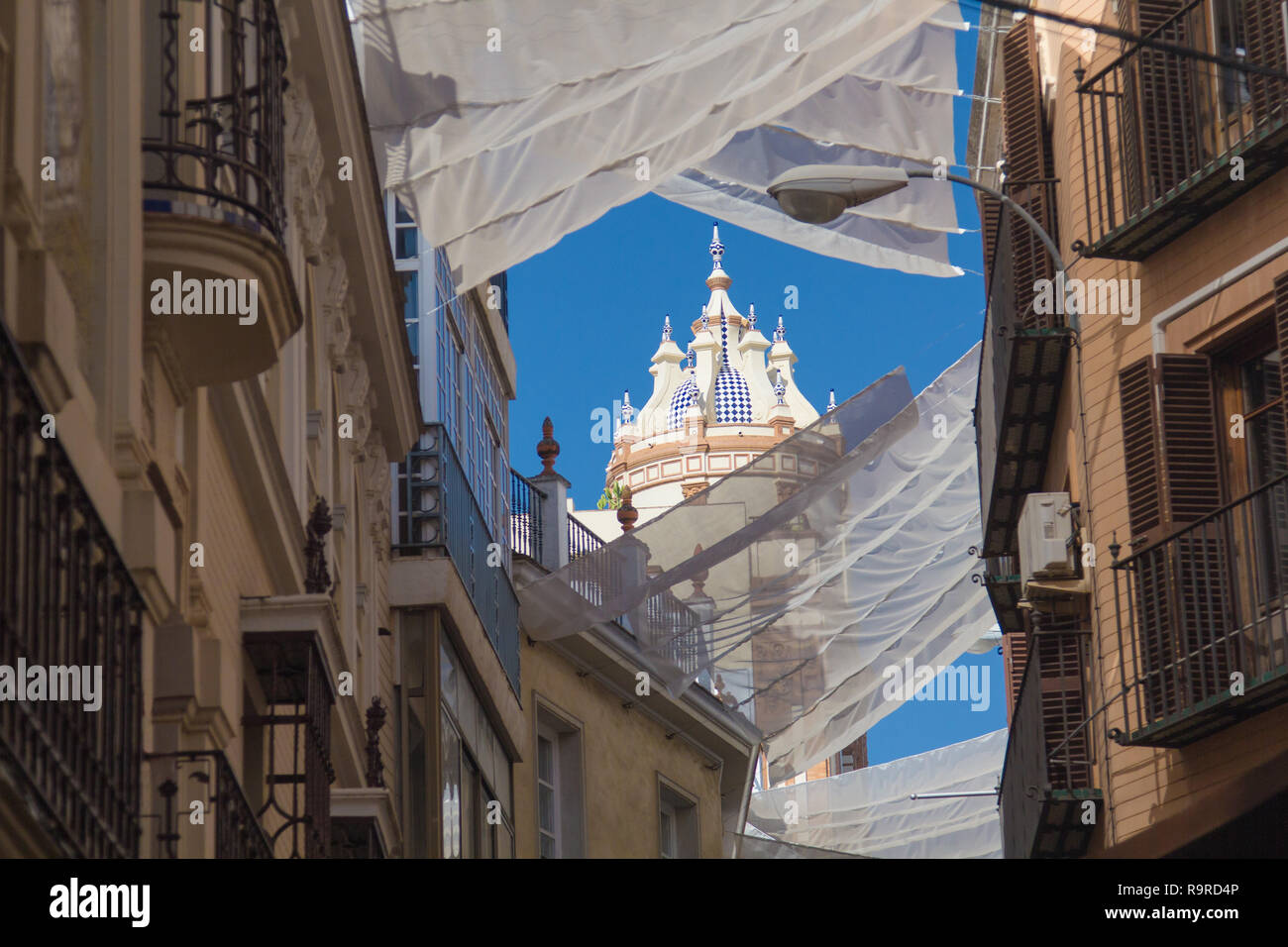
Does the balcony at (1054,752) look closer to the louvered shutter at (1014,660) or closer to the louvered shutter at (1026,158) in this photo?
the louvered shutter at (1026,158)

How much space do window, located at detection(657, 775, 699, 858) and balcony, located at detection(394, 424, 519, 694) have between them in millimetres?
5673

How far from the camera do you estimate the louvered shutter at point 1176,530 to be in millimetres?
13547

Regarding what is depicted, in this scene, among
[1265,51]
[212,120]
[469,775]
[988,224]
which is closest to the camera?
[212,120]

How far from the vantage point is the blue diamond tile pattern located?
390 ft

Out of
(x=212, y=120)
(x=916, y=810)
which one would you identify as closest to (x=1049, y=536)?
(x=212, y=120)

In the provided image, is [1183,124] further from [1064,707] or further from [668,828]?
[668,828]

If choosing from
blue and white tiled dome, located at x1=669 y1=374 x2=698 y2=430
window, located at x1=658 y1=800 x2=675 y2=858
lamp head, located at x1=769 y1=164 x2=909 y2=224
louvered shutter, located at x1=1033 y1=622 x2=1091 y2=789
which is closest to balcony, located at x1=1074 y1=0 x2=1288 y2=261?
lamp head, located at x1=769 y1=164 x2=909 y2=224

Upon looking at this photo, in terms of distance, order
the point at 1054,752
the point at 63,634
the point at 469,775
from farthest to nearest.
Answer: the point at 469,775 → the point at 1054,752 → the point at 63,634

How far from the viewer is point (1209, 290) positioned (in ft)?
47.4

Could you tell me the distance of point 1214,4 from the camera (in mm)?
14500

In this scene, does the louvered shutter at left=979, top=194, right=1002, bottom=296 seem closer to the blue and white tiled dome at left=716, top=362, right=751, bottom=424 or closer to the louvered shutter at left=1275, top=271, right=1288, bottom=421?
the louvered shutter at left=1275, top=271, right=1288, bottom=421

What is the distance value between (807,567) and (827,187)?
6.97m

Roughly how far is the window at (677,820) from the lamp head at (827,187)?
43.0ft
